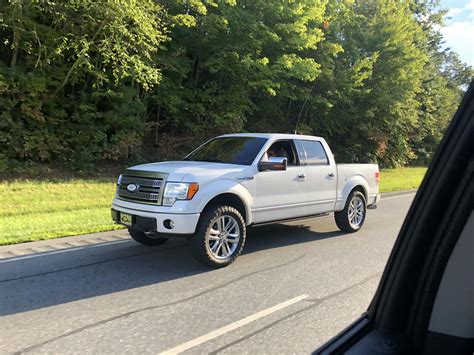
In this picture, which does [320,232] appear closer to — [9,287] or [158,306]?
[158,306]

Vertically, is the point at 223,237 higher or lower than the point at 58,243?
higher

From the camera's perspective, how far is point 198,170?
634 centimetres

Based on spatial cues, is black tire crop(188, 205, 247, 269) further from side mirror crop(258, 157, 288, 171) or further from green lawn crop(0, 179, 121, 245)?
green lawn crop(0, 179, 121, 245)

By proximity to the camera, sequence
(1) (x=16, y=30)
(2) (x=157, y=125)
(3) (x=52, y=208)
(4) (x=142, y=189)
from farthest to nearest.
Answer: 1. (2) (x=157, y=125)
2. (1) (x=16, y=30)
3. (3) (x=52, y=208)
4. (4) (x=142, y=189)

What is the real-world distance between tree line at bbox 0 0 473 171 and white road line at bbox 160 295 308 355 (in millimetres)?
9185

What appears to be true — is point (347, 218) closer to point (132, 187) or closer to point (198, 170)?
point (198, 170)

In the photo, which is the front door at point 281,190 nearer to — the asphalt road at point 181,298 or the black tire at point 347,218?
the asphalt road at point 181,298

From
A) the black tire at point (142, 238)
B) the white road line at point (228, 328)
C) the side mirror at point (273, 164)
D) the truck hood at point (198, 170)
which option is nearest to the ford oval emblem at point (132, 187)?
the truck hood at point (198, 170)

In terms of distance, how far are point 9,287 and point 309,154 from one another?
5.34 meters

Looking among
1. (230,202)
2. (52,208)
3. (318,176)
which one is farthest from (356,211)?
(52,208)

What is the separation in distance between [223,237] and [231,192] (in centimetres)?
67

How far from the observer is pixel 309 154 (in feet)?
26.8

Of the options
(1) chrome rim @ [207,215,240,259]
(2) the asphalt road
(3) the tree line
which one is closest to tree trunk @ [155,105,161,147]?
(3) the tree line

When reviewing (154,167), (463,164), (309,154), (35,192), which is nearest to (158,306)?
(154,167)
